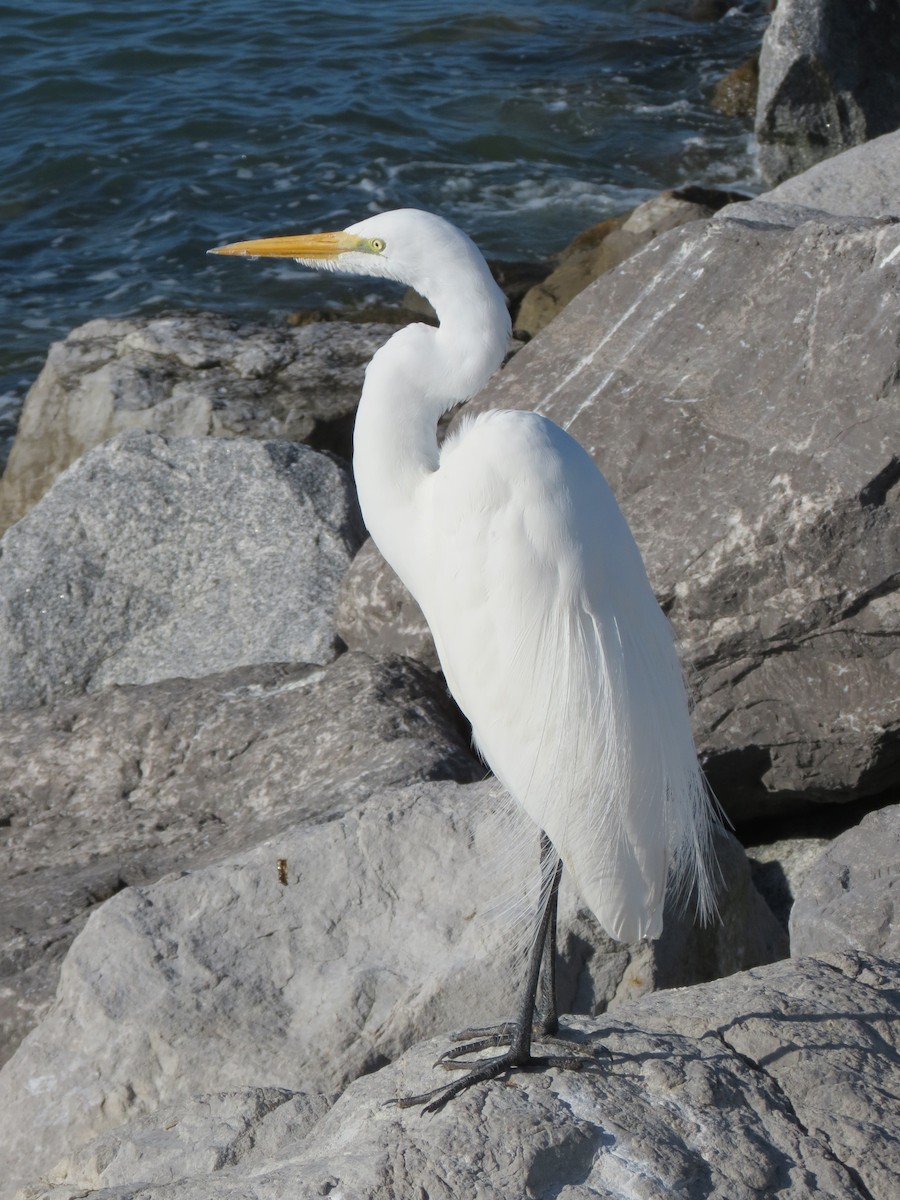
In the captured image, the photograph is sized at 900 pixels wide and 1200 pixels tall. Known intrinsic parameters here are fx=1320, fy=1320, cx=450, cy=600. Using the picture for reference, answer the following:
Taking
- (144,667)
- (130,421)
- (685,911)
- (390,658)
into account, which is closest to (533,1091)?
(685,911)

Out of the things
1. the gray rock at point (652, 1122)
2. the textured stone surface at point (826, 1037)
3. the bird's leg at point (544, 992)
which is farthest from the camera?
the bird's leg at point (544, 992)

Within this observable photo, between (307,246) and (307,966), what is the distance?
1685 mm

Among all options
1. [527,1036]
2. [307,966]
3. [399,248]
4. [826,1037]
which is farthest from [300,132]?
[826,1037]

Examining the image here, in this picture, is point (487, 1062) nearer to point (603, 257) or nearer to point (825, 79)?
point (603, 257)

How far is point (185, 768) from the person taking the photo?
13.4ft

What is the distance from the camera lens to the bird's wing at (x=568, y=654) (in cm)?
270

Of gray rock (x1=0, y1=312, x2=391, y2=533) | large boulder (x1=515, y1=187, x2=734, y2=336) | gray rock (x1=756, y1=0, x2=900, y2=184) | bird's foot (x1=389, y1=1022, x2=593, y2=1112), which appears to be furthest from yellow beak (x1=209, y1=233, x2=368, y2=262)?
gray rock (x1=756, y1=0, x2=900, y2=184)

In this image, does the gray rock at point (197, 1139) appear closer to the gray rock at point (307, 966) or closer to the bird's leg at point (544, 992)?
the gray rock at point (307, 966)

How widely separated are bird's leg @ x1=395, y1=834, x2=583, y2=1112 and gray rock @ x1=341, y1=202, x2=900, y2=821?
42.3 inches

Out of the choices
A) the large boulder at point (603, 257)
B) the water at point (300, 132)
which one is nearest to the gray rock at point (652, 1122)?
the large boulder at point (603, 257)

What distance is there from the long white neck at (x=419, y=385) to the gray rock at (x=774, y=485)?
3.65ft

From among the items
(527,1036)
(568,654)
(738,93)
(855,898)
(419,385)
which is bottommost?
(855,898)

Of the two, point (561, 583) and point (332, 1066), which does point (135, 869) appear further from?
point (561, 583)

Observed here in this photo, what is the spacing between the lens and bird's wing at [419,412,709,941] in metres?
2.70
